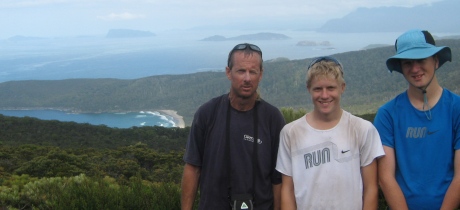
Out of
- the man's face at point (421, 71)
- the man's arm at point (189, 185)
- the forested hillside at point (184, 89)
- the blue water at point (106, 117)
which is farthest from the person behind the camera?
the forested hillside at point (184, 89)

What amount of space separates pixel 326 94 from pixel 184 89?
98.9 meters

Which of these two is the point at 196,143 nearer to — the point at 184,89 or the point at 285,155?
the point at 285,155

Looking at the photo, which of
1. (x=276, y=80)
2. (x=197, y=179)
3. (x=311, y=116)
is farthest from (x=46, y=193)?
(x=276, y=80)

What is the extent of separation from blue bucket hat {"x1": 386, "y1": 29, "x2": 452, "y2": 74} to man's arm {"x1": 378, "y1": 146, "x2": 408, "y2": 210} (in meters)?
0.51

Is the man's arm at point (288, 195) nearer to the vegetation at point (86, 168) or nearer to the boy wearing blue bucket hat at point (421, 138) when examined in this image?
the boy wearing blue bucket hat at point (421, 138)

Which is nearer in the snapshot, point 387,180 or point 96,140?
point 387,180

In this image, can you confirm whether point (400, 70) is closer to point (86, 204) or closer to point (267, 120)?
point (267, 120)

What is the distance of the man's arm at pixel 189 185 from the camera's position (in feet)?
9.11

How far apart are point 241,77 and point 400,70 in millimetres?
929

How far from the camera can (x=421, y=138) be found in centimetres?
239

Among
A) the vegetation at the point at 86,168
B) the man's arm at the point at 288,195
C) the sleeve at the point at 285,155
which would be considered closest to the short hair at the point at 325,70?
→ the sleeve at the point at 285,155

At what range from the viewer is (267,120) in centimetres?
267

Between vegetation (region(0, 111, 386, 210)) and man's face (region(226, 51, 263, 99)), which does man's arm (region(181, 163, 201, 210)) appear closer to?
man's face (region(226, 51, 263, 99))

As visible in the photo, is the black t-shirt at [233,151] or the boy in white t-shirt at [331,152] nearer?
the boy in white t-shirt at [331,152]
